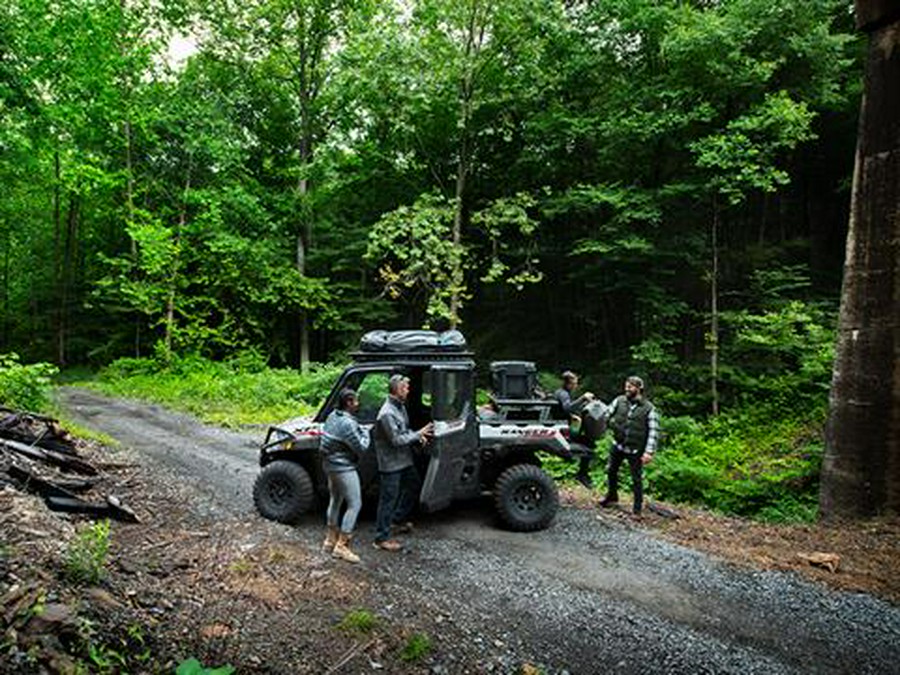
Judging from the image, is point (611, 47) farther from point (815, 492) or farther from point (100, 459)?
point (100, 459)

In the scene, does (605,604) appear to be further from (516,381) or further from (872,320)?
(872,320)

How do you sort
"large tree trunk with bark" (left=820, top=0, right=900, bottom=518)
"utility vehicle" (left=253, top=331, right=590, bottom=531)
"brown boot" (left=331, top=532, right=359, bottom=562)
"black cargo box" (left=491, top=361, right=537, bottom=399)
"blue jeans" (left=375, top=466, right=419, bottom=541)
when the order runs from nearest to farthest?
"brown boot" (left=331, top=532, right=359, bottom=562) → "blue jeans" (left=375, top=466, right=419, bottom=541) → "utility vehicle" (left=253, top=331, right=590, bottom=531) → "large tree trunk with bark" (left=820, top=0, right=900, bottom=518) → "black cargo box" (left=491, top=361, right=537, bottom=399)

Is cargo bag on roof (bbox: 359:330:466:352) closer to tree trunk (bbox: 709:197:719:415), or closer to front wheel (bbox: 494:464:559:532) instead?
front wheel (bbox: 494:464:559:532)

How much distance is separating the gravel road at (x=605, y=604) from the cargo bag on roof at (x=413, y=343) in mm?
2158

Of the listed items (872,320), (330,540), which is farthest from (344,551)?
(872,320)

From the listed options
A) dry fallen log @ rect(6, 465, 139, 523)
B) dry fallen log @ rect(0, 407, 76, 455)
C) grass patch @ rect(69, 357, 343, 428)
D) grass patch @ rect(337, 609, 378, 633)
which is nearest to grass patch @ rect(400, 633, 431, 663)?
grass patch @ rect(337, 609, 378, 633)

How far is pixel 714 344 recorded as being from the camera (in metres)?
13.8

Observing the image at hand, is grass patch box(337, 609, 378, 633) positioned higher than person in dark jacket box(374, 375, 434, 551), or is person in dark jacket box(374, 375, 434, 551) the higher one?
person in dark jacket box(374, 375, 434, 551)

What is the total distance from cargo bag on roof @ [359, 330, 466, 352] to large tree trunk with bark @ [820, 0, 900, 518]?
17.5ft

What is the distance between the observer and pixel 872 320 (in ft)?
23.8

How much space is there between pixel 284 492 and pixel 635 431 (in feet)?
15.0

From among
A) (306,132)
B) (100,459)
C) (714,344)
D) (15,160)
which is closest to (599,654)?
(100,459)

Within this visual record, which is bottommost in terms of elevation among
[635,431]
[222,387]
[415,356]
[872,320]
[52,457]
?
[222,387]

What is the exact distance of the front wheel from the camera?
6578 millimetres
